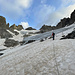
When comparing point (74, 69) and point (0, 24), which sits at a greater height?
point (0, 24)

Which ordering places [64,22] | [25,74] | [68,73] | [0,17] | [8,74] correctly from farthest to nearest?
[64,22] < [0,17] < [8,74] < [25,74] < [68,73]

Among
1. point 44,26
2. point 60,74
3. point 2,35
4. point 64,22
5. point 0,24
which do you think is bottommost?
point 60,74

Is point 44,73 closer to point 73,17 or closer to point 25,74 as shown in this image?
point 25,74

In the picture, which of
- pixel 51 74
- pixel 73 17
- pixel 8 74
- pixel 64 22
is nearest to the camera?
pixel 51 74

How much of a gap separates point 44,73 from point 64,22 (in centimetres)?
5647

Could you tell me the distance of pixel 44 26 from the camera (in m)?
51.4

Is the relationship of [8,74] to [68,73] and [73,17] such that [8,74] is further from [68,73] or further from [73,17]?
[73,17]

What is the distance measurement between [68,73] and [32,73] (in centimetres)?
156

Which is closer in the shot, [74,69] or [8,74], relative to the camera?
[74,69]

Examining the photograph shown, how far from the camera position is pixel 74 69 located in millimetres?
2367

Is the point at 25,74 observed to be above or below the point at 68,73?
below

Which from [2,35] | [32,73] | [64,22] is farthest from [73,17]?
[32,73]

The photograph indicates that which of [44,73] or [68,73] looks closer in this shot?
[68,73]

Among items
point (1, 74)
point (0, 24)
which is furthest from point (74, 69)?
point (0, 24)
